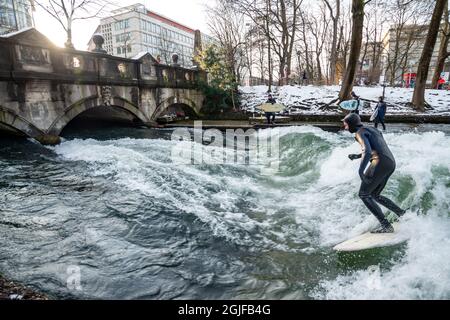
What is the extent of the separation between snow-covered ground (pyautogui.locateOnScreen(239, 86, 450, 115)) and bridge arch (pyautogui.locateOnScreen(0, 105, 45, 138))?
16558mm

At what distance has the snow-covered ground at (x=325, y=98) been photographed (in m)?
21.3

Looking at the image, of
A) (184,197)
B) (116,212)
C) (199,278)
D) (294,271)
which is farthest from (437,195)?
(116,212)

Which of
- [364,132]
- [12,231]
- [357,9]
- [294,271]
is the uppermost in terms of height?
[357,9]

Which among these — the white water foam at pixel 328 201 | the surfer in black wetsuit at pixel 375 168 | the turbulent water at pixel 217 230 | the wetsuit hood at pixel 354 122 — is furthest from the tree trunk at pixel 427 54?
the surfer in black wetsuit at pixel 375 168

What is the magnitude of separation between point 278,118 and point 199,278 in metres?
16.4

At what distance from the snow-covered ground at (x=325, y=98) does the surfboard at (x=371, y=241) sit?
1807 cm

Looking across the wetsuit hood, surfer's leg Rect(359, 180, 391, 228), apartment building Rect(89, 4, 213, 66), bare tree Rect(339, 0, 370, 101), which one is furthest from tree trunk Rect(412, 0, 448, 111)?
apartment building Rect(89, 4, 213, 66)

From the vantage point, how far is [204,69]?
24.2 meters

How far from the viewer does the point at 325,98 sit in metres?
24.1

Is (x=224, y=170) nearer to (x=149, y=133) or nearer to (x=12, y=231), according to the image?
(x=12, y=231)

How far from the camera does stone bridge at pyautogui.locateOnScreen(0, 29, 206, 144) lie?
1064 cm

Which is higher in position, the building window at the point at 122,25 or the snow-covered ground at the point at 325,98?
the building window at the point at 122,25

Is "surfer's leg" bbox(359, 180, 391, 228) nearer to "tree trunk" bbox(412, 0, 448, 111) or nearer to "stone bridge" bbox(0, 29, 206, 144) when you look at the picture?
"stone bridge" bbox(0, 29, 206, 144)

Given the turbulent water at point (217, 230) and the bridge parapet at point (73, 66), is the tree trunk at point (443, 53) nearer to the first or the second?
the turbulent water at point (217, 230)
